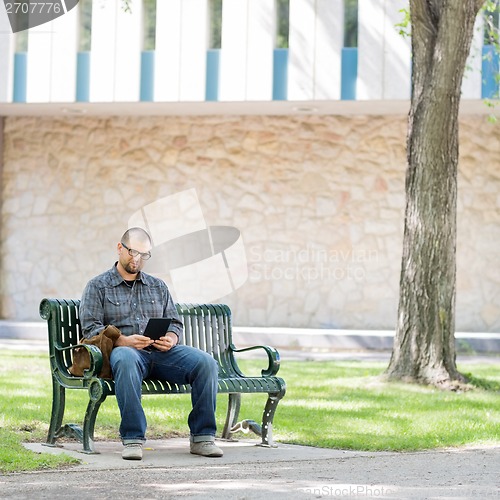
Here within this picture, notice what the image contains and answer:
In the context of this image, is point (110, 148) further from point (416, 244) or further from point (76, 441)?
point (76, 441)

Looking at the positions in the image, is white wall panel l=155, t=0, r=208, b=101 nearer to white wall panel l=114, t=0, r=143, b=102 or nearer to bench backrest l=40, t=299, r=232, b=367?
white wall panel l=114, t=0, r=143, b=102

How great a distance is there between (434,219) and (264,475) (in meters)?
5.32

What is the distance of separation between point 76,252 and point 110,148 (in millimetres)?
1948

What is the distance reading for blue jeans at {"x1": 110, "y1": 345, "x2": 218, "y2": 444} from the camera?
6371 millimetres

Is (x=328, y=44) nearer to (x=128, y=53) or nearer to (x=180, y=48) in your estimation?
(x=180, y=48)

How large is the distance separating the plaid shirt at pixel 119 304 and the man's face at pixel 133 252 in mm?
75

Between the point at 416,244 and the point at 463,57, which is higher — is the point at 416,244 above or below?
below

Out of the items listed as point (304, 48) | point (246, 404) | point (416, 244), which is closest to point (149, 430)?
point (246, 404)

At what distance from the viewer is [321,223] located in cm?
1867

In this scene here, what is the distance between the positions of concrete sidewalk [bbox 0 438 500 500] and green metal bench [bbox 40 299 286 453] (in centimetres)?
16

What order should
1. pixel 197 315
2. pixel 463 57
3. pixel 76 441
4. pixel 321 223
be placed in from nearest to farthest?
pixel 76 441 < pixel 197 315 < pixel 463 57 < pixel 321 223

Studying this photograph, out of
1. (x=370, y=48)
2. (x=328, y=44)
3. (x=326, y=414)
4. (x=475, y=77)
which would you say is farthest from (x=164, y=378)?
(x=328, y=44)

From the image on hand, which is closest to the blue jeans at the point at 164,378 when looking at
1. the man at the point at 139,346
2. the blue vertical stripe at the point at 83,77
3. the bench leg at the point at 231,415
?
the man at the point at 139,346

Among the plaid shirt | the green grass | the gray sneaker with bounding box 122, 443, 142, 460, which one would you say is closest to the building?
the green grass
